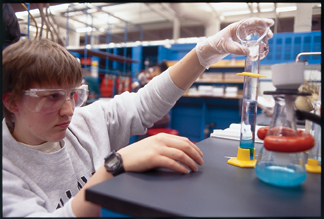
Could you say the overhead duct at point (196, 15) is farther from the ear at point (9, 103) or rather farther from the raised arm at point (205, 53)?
the ear at point (9, 103)

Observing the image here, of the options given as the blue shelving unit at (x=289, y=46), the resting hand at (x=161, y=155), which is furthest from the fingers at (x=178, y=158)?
the blue shelving unit at (x=289, y=46)

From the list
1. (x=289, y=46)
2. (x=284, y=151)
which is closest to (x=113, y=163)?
(x=284, y=151)

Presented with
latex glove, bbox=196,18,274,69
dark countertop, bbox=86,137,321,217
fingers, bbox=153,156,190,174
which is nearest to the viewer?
dark countertop, bbox=86,137,321,217

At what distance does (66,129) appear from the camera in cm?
73

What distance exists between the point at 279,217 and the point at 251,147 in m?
0.29

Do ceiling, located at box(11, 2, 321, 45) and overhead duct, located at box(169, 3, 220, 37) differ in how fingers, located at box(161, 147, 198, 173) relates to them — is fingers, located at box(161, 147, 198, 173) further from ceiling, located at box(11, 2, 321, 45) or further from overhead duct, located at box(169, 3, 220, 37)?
overhead duct, located at box(169, 3, 220, 37)

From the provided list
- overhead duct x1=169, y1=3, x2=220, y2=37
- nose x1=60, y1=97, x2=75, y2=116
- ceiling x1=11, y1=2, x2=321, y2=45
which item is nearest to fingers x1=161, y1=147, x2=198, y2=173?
nose x1=60, y1=97, x2=75, y2=116

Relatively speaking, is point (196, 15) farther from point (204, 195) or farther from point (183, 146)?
point (204, 195)

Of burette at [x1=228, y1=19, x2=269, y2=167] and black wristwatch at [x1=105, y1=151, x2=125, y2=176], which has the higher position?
burette at [x1=228, y1=19, x2=269, y2=167]

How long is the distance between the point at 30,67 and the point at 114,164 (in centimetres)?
38

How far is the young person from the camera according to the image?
51 centimetres

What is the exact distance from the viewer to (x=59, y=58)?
27.3 inches

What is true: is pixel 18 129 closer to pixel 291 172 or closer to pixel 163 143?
pixel 163 143

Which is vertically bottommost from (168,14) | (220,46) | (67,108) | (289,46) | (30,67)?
(67,108)
